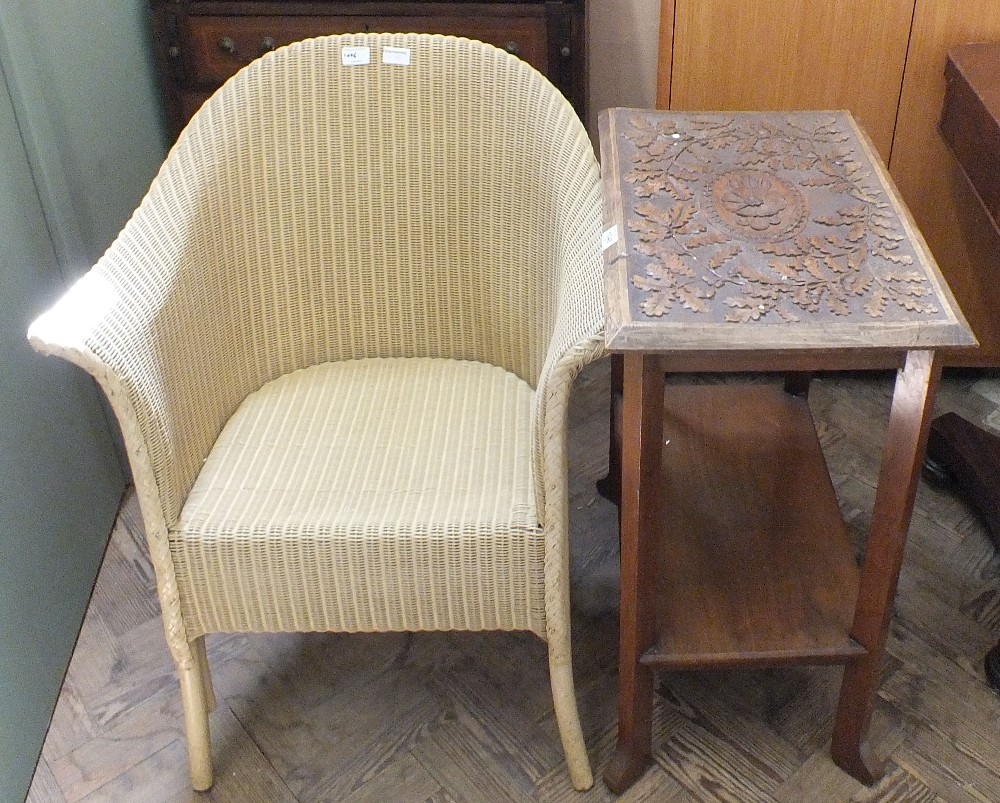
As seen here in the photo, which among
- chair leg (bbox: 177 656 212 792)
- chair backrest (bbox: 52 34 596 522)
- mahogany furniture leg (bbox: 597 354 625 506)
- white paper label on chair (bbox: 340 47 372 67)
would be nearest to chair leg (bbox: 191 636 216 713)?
chair leg (bbox: 177 656 212 792)

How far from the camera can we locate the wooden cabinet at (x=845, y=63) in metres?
1.63

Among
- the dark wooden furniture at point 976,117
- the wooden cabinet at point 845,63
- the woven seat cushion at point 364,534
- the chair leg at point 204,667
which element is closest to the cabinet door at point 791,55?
the wooden cabinet at point 845,63

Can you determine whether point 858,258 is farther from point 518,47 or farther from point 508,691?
point 518,47

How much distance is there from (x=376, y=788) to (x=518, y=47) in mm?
1225

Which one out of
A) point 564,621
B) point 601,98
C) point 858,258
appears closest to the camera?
point 858,258

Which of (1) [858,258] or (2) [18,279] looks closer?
(1) [858,258]

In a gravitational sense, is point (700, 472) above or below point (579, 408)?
above

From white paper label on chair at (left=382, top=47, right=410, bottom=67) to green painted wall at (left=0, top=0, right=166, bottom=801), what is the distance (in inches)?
20.2

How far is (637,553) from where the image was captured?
1.11 metres

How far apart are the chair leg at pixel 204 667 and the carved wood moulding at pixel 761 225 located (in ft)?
2.27

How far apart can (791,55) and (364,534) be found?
110 centimetres

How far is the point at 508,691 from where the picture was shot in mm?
1461

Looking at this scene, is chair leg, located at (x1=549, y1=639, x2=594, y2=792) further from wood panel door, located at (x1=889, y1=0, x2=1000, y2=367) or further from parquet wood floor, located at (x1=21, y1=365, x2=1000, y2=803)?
wood panel door, located at (x1=889, y1=0, x2=1000, y2=367)

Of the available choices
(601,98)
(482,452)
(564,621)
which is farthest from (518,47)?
(564,621)
